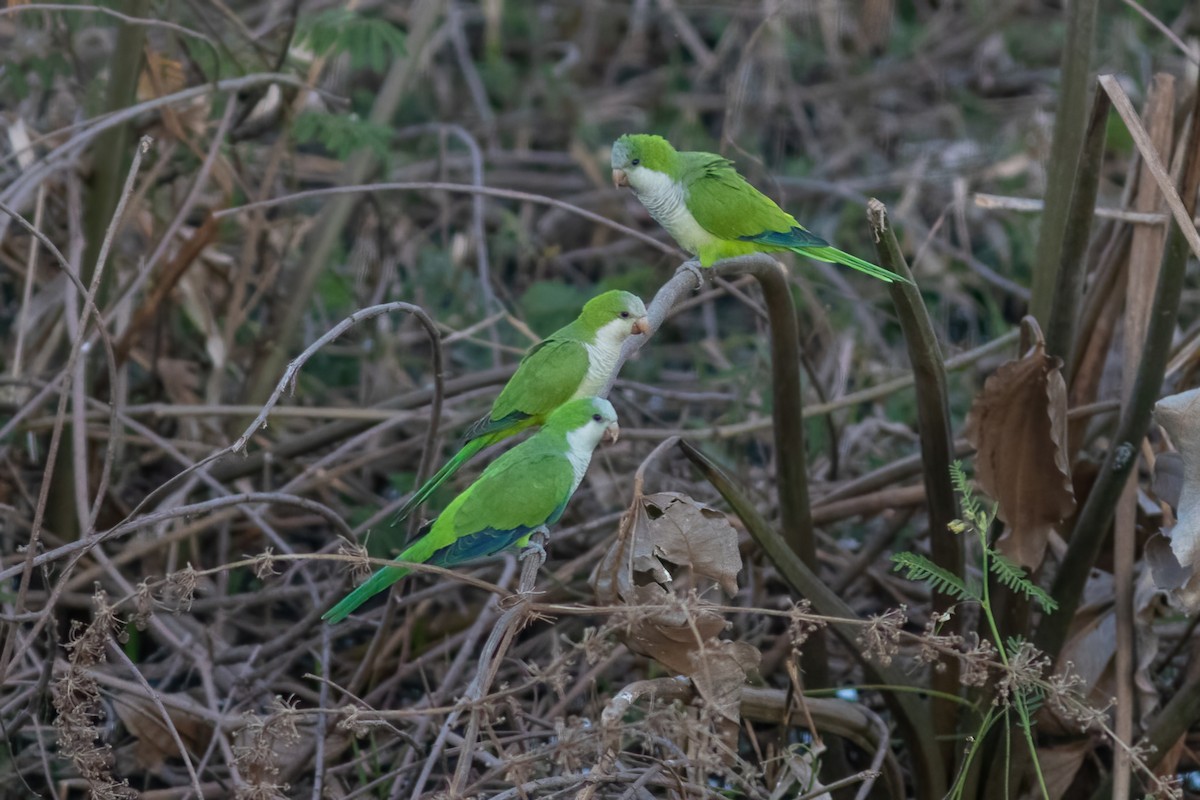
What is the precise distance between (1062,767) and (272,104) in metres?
2.73

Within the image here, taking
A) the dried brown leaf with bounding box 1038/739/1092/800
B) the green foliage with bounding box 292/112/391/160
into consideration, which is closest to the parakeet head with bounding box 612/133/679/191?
the green foliage with bounding box 292/112/391/160

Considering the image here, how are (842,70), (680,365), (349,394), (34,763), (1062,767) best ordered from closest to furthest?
1. (1062,767)
2. (34,763)
3. (349,394)
4. (680,365)
5. (842,70)

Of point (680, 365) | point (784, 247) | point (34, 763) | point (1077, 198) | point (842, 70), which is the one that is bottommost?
point (680, 365)

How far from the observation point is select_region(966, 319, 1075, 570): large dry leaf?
2391mm

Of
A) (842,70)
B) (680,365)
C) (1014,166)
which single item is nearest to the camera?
(680,365)

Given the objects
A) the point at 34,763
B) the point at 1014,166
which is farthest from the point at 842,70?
the point at 34,763

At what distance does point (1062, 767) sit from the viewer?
257cm

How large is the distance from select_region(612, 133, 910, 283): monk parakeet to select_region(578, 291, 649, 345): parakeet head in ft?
1.13

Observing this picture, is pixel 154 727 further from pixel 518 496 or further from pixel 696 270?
pixel 696 270

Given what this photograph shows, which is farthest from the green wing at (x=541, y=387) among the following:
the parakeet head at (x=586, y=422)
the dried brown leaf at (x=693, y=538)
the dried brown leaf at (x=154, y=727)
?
the dried brown leaf at (x=154, y=727)

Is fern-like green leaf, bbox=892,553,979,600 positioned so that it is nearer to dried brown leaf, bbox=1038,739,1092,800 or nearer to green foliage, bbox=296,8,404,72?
dried brown leaf, bbox=1038,739,1092,800

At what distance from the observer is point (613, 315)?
2.44 meters

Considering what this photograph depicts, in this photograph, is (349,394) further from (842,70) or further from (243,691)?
(842,70)

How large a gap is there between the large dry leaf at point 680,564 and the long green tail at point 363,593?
0.35 m
